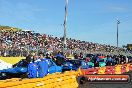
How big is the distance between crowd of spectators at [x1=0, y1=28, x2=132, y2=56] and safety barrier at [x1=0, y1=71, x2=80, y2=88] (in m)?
16.0

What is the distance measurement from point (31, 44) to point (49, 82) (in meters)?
30.4

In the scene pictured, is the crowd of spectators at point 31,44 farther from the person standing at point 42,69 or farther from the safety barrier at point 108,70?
the person standing at point 42,69

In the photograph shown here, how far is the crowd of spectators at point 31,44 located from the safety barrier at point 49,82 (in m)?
16.0

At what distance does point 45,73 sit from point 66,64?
449 inches

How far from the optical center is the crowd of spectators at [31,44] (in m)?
33.5

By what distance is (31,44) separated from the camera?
43.6 m

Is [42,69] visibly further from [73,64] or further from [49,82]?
[73,64]

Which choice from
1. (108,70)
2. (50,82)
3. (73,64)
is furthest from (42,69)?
(108,70)

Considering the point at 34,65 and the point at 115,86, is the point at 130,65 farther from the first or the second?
the point at 34,65

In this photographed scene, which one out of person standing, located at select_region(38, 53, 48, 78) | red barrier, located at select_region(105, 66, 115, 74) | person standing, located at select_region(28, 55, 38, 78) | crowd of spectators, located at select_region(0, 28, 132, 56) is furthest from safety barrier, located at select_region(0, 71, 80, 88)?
crowd of spectators, located at select_region(0, 28, 132, 56)

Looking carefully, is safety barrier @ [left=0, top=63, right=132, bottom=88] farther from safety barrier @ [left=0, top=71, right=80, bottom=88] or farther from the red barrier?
the red barrier

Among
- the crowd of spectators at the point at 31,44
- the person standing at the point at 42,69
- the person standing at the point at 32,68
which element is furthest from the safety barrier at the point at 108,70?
the crowd of spectators at the point at 31,44

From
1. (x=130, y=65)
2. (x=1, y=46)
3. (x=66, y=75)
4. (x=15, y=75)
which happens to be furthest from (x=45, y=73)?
(x=130, y=65)

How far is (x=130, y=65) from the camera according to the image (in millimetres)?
38906
